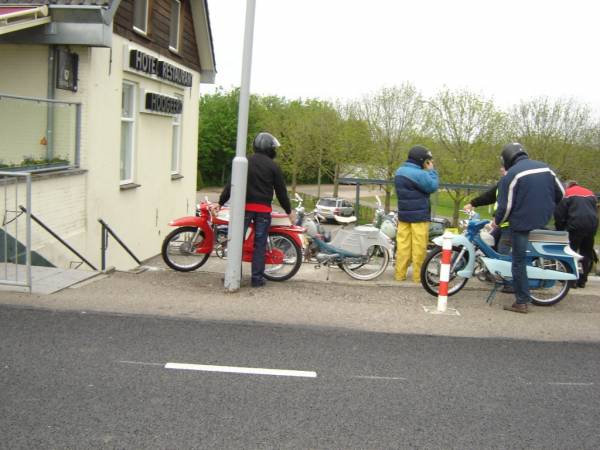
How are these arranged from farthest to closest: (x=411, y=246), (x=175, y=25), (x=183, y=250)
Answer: (x=175, y=25), (x=183, y=250), (x=411, y=246)

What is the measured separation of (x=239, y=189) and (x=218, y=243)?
158cm

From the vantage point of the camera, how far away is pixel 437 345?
20.4 feet

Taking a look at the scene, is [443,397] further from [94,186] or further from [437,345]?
[94,186]

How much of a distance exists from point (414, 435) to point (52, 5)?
371 inches

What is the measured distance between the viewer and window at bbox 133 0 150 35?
1452 centimetres

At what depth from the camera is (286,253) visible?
892cm

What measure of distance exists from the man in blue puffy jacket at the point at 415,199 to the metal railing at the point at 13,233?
4.50m

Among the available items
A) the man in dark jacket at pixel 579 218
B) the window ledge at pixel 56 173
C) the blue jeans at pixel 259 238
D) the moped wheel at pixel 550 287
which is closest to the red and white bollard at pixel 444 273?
the moped wheel at pixel 550 287

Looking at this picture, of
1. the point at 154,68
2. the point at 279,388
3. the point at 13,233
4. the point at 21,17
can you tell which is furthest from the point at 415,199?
the point at 154,68

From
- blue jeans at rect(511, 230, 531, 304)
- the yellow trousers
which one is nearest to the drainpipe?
the yellow trousers

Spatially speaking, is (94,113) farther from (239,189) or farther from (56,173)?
(239,189)

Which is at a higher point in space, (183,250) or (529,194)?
(529,194)

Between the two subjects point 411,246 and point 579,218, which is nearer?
point 411,246

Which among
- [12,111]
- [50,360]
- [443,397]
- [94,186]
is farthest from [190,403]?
[94,186]
